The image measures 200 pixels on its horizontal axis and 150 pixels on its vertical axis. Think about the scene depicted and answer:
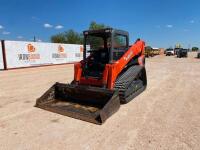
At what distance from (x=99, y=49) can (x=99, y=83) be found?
4.12 ft

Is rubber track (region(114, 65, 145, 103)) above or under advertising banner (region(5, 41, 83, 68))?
under

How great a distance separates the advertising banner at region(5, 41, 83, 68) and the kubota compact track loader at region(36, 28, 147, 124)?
12.3 m

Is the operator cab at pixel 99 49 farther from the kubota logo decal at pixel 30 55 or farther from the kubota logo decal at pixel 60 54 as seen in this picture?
the kubota logo decal at pixel 60 54

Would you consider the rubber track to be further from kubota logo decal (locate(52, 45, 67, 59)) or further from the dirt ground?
kubota logo decal (locate(52, 45, 67, 59))

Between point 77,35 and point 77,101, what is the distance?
63250mm

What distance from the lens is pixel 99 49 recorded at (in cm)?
645

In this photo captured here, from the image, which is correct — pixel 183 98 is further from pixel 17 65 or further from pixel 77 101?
pixel 17 65

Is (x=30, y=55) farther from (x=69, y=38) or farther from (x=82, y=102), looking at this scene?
(x=69, y=38)

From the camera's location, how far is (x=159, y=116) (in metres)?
4.80

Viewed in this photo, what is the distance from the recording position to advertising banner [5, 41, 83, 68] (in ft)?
55.1

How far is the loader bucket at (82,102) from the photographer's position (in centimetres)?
457

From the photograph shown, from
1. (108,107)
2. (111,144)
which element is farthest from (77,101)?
(111,144)

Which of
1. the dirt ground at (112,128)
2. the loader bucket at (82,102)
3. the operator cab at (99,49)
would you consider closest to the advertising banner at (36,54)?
the dirt ground at (112,128)

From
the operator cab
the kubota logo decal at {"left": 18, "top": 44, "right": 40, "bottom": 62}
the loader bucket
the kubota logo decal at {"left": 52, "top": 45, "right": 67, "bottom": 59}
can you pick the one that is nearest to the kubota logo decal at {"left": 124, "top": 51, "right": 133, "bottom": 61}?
the operator cab
